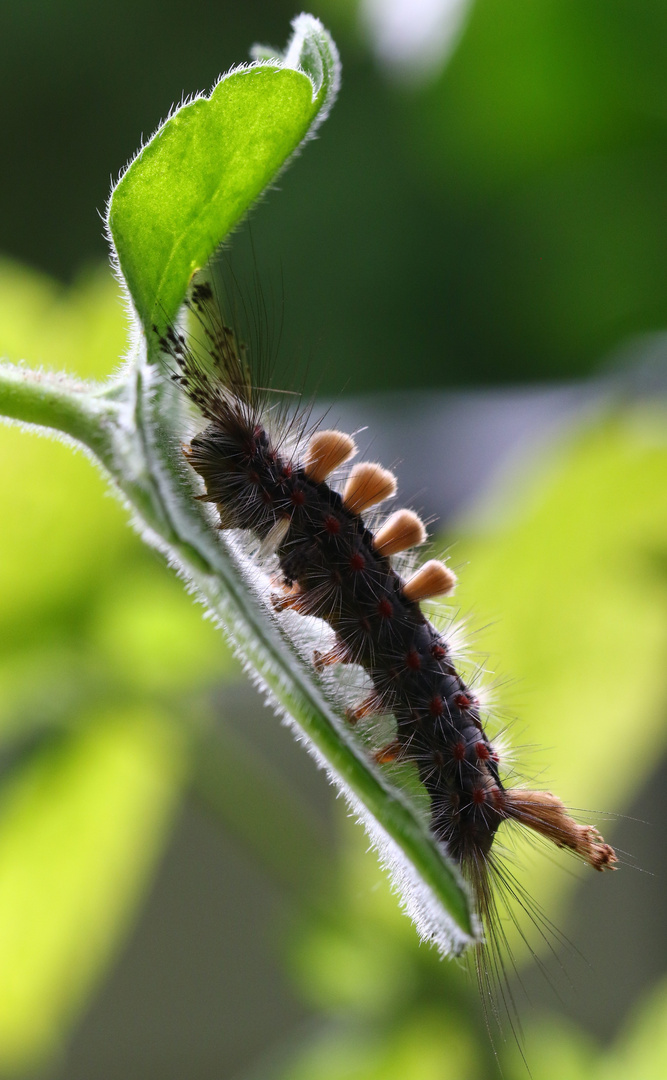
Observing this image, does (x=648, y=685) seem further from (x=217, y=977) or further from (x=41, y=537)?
(x=217, y=977)

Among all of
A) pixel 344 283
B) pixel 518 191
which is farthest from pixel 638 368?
pixel 344 283

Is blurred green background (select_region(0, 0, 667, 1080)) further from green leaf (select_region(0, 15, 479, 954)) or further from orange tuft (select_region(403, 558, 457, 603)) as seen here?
green leaf (select_region(0, 15, 479, 954))

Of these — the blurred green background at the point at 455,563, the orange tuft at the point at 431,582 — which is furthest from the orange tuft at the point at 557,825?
the blurred green background at the point at 455,563

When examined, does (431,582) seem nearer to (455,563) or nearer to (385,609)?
(385,609)

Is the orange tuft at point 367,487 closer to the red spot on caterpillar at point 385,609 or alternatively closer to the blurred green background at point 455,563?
the red spot on caterpillar at point 385,609

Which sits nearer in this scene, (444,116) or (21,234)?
(444,116)

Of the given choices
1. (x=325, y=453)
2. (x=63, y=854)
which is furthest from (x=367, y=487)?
(x=63, y=854)
